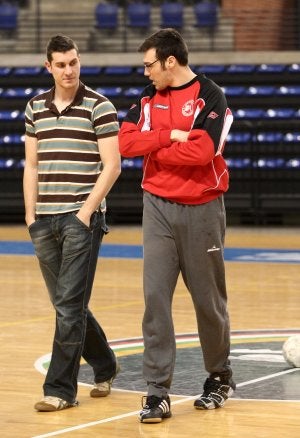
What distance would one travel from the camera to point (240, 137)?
20.0m

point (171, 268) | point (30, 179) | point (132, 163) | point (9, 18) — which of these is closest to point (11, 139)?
point (132, 163)

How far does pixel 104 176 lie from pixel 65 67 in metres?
0.63

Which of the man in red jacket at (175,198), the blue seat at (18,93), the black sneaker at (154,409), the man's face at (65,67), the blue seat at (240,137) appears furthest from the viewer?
the blue seat at (18,93)

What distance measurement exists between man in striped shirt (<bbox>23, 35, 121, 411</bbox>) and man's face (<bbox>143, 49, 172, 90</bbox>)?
40 cm

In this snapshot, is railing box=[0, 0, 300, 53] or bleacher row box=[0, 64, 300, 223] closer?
bleacher row box=[0, 64, 300, 223]

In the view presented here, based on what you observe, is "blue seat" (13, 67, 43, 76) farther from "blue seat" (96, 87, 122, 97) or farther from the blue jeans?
the blue jeans

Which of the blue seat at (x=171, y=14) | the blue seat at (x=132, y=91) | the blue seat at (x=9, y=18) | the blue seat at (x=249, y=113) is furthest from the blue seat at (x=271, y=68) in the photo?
the blue seat at (x=9, y=18)

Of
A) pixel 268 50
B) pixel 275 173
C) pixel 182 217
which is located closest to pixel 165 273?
pixel 182 217

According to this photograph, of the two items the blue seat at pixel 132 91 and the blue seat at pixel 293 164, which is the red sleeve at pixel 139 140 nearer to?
the blue seat at pixel 293 164

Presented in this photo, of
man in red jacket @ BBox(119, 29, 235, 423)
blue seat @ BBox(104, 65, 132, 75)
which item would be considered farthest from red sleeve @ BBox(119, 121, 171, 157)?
blue seat @ BBox(104, 65, 132, 75)

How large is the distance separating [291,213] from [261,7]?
6.11m

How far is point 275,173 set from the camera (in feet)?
64.6

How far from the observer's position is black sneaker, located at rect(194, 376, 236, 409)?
684cm

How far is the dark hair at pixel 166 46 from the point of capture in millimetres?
6676
